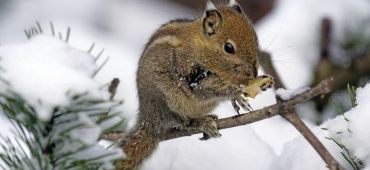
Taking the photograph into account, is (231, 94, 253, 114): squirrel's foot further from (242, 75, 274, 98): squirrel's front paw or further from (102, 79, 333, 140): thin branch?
(102, 79, 333, 140): thin branch

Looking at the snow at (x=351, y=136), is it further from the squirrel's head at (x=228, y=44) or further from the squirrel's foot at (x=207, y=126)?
the squirrel's head at (x=228, y=44)

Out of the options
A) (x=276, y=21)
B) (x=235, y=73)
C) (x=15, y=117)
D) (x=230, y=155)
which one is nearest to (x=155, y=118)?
(x=235, y=73)

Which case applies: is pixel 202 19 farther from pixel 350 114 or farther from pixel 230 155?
pixel 350 114

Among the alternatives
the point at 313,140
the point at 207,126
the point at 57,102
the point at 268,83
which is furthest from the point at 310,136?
the point at 207,126

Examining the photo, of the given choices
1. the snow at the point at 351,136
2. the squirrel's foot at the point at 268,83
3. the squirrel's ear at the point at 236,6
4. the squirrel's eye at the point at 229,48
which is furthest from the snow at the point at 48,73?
→ the squirrel's ear at the point at 236,6

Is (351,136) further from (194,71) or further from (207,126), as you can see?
(194,71)

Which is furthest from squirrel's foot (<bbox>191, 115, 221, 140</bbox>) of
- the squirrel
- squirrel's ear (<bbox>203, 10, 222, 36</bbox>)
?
squirrel's ear (<bbox>203, 10, 222, 36</bbox>)
